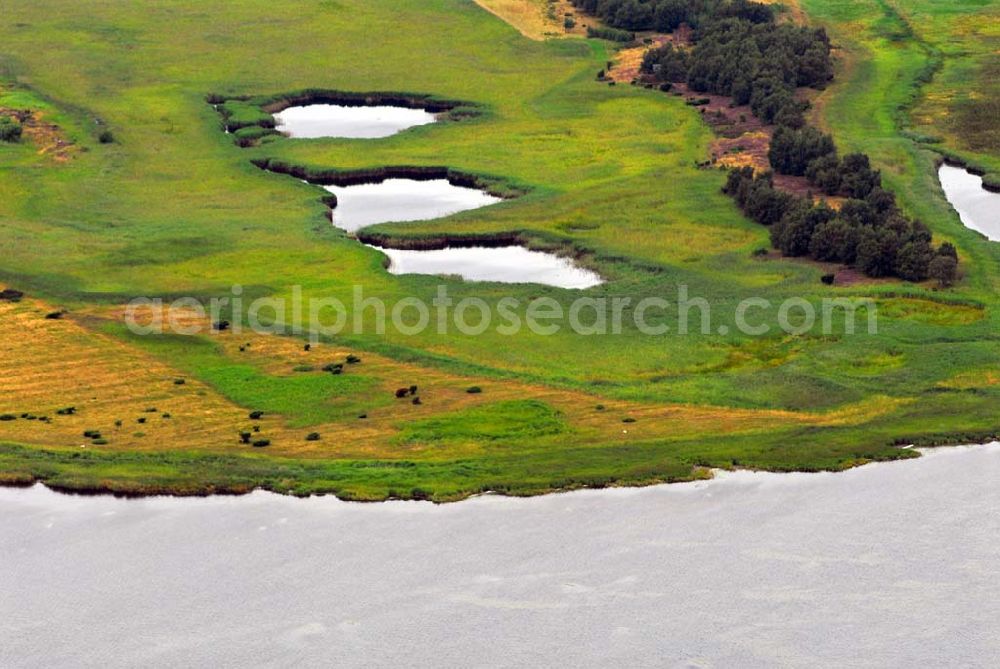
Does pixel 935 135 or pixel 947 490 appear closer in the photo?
pixel 947 490

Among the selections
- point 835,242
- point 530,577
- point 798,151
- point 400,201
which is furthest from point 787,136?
point 530,577

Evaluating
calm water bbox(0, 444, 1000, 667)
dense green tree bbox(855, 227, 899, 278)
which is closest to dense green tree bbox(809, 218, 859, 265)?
dense green tree bbox(855, 227, 899, 278)

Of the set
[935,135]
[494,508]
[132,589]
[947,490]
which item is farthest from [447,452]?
[935,135]

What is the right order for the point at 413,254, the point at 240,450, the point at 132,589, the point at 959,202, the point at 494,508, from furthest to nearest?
the point at 959,202 → the point at 413,254 → the point at 240,450 → the point at 494,508 → the point at 132,589

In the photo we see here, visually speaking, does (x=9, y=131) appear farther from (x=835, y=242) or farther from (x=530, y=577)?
(x=530, y=577)

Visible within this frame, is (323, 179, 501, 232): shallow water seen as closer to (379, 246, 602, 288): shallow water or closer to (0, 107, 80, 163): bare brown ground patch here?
(379, 246, 602, 288): shallow water

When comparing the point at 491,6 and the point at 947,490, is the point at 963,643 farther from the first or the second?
the point at 491,6
